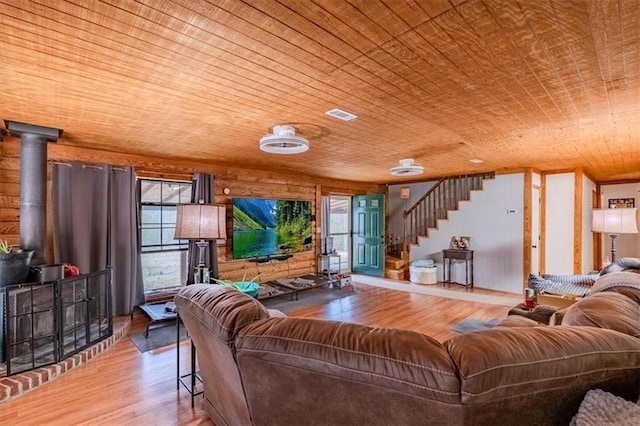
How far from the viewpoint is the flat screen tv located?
553cm

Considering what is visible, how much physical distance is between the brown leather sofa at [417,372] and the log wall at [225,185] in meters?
3.72

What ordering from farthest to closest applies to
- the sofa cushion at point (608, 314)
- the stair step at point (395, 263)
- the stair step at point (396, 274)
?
1. the stair step at point (395, 263)
2. the stair step at point (396, 274)
3. the sofa cushion at point (608, 314)

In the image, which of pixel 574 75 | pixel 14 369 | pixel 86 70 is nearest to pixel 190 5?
pixel 86 70

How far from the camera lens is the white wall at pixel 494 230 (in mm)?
5914

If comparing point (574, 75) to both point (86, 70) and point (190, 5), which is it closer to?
point (190, 5)

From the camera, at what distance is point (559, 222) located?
5.94 meters

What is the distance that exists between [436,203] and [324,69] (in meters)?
5.99

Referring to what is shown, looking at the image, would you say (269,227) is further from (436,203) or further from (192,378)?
(436,203)

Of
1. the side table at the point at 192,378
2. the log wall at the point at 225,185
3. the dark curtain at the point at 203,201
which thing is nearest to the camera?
the side table at the point at 192,378

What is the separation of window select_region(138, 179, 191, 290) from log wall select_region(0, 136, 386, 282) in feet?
1.18

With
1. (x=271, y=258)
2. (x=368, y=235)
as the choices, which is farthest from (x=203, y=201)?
(x=368, y=235)

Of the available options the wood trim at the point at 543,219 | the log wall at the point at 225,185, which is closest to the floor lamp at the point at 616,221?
the wood trim at the point at 543,219

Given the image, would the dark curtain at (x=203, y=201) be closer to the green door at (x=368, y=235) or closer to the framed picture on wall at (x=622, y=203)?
the green door at (x=368, y=235)

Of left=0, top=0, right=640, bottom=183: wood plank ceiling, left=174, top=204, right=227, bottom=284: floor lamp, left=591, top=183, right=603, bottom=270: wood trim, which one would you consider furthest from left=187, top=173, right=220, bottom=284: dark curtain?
left=591, top=183, right=603, bottom=270: wood trim
